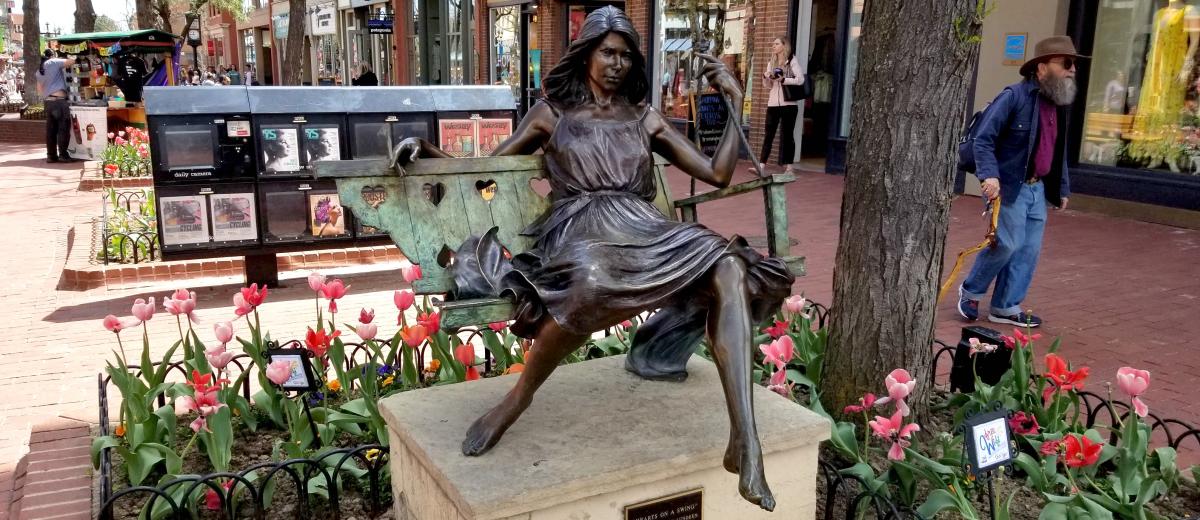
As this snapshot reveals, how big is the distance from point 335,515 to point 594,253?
1.31 meters

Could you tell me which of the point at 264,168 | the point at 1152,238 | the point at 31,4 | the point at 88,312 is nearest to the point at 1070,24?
the point at 1152,238

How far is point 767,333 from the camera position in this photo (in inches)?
160

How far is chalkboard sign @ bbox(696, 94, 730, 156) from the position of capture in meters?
5.39

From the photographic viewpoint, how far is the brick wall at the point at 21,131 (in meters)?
19.5

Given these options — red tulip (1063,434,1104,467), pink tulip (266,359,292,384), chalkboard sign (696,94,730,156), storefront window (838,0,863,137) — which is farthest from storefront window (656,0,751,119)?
pink tulip (266,359,292,384)

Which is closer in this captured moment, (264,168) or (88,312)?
(88,312)

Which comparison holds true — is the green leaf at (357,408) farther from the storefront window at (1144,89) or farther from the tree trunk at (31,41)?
the tree trunk at (31,41)

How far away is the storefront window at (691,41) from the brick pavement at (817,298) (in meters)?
4.82

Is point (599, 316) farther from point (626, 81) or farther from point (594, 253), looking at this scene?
point (626, 81)

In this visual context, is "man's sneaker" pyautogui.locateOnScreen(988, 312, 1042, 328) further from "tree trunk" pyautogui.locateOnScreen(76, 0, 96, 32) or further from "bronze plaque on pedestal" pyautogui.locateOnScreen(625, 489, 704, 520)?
"tree trunk" pyautogui.locateOnScreen(76, 0, 96, 32)

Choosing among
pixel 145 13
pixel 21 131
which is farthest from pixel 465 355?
pixel 145 13

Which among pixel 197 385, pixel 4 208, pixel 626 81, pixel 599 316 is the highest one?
pixel 626 81

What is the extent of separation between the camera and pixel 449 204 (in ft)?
10.1

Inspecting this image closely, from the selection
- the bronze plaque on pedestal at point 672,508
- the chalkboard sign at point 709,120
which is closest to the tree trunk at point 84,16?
the chalkboard sign at point 709,120
